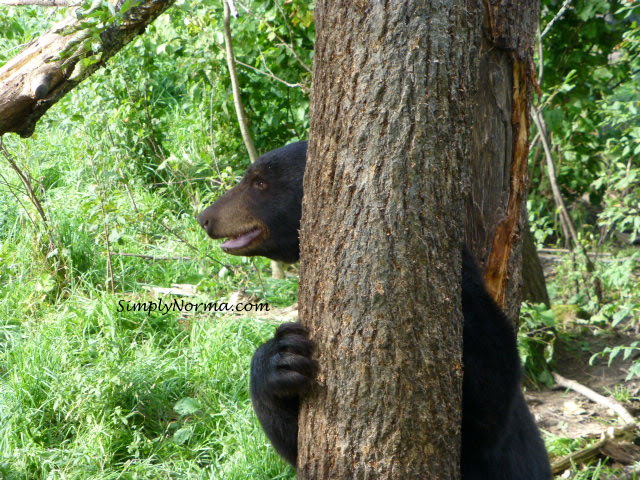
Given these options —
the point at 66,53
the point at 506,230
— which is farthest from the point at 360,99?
the point at 66,53

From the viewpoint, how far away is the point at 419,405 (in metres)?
1.90

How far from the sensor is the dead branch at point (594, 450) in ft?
14.6

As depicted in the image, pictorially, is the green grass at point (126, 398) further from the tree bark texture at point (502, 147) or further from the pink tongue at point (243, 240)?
the tree bark texture at point (502, 147)

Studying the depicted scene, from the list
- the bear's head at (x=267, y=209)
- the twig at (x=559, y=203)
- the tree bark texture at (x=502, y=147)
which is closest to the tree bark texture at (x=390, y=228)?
the tree bark texture at (x=502, y=147)

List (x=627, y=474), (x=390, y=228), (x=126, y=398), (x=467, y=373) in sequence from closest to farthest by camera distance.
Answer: (x=390, y=228), (x=467, y=373), (x=627, y=474), (x=126, y=398)

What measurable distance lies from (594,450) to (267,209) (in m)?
2.65

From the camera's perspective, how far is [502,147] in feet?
9.03

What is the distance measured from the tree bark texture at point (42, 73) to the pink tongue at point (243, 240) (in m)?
1.01


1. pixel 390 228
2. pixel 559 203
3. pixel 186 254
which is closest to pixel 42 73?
pixel 390 228

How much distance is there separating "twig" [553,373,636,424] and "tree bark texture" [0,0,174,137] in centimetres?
407

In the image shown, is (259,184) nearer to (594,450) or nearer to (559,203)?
(594,450)

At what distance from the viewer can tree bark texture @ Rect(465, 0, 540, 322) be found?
2646 millimetres

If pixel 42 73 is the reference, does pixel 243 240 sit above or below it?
below

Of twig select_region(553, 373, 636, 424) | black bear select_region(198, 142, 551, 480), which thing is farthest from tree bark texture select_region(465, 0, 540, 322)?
twig select_region(553, 373, 636, 424)
